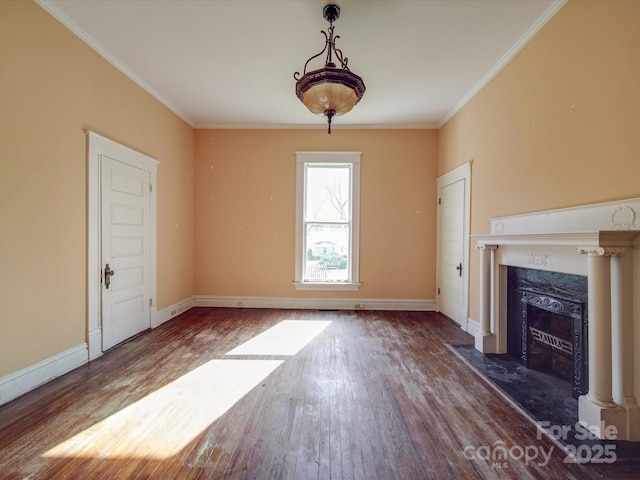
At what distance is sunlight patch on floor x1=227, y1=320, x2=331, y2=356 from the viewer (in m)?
3.00

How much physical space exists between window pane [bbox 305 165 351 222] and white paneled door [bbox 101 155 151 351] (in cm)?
233

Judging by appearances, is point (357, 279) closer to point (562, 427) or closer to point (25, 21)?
point (562, 427)

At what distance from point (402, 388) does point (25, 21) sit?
3.98 m

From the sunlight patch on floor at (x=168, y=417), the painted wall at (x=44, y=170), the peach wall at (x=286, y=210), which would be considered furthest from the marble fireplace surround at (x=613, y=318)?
the painted wall at (x=44, y=170)

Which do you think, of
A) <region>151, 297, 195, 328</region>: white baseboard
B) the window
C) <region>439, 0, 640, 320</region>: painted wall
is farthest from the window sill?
<region>439, 0, 640, 320</region>: painted wall

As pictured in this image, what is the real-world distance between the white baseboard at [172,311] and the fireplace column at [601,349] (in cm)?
430

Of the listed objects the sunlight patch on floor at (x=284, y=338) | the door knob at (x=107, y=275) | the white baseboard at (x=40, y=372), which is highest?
the door knob at (x=107, y=275)

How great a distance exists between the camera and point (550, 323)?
93.6 inches

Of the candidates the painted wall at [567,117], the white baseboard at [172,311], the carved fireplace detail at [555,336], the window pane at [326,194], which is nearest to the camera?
the painted wall at [567,117]

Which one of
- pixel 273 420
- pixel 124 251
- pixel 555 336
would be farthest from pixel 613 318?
pixel 124 251

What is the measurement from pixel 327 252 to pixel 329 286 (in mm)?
561

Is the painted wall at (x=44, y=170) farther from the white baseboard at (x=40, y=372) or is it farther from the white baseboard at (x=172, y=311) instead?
the white baseboard at (x=172, y=311)

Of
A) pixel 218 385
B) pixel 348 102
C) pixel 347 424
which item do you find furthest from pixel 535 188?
pixel 218 385

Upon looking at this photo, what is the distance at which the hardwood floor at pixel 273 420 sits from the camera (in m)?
1.48
